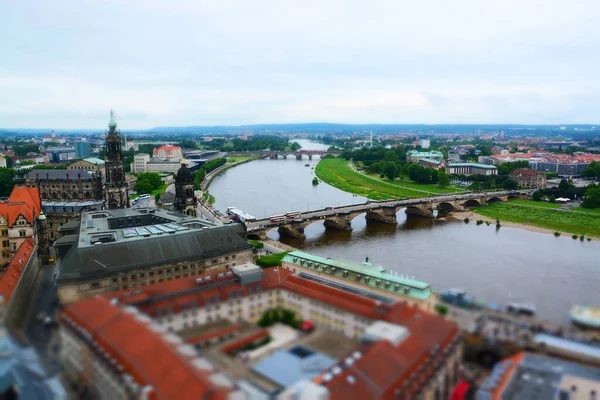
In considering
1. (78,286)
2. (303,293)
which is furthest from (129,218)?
(303,293)

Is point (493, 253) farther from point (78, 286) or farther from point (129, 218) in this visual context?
point (78, 286)

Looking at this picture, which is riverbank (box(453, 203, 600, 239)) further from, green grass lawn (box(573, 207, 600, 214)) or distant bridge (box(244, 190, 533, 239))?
green grass lawn (box(573, 207, 600, 214))

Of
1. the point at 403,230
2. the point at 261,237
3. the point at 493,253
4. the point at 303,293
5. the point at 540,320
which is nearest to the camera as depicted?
the point at 540,320

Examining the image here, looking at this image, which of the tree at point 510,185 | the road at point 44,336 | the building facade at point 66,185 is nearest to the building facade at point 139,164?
the building facade at point 66,185

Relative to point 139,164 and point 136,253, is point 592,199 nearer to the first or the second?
point 136,253

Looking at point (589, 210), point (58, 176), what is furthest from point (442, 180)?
point (58, 176)

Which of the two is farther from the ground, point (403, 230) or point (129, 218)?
point (129, 218)
